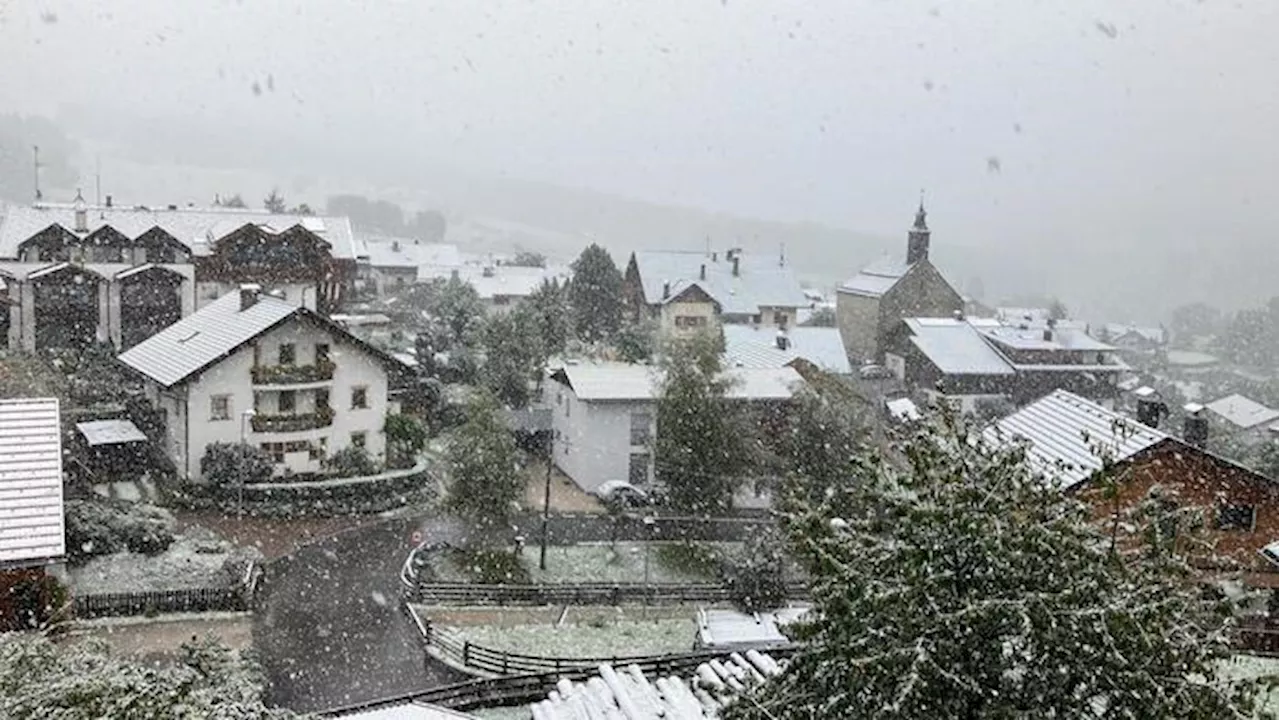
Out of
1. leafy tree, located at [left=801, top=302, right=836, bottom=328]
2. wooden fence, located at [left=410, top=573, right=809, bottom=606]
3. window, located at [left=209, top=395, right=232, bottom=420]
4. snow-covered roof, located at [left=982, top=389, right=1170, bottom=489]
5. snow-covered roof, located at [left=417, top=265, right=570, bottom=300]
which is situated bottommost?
wooden fence, located at [left=410, top=573, right=809, bottom=606]

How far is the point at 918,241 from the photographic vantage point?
58.2 meters

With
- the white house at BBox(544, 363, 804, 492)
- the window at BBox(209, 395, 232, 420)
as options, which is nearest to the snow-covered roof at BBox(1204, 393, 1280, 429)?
the white house at BBox(544, 363, 804, 492)

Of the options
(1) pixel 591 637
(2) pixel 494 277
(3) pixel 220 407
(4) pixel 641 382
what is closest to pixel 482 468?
(1) pixel 591 637

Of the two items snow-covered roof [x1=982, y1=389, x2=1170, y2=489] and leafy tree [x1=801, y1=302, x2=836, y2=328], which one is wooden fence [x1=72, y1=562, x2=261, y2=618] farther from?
leafy tree [x1=801, y1=302, x2=836, y2=328]

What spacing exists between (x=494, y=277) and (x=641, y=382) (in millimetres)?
35579

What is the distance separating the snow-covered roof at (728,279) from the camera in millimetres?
54000

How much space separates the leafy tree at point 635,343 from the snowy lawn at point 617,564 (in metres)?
16.8

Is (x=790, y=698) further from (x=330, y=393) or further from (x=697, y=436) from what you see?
(x=330, y=393)

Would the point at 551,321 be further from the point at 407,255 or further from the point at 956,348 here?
the point at 407,255

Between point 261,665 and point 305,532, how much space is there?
767 cm

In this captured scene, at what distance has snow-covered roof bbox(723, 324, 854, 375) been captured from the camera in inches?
1481

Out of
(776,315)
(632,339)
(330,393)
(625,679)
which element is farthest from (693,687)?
(776,315)

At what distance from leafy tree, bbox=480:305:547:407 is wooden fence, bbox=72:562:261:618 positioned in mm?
17302

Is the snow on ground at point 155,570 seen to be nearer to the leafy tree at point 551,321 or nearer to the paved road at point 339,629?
the paved road at point 339,629
